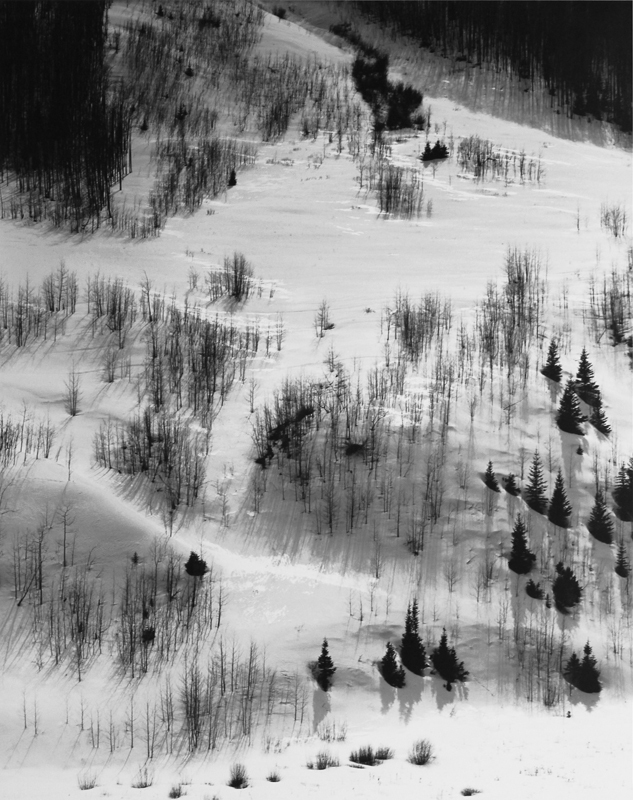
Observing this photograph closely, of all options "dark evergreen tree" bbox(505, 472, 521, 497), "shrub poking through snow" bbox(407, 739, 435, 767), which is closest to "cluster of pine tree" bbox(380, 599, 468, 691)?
"shrub poking through snow" bbox(407, 739, 435, 767)

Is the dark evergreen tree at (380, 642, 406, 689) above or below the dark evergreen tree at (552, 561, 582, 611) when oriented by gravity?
below

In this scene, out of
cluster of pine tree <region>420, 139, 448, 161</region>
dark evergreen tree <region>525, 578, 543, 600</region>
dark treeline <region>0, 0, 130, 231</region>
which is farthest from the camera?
cluster of pine tree <region>420, 139, 448, 161</region>

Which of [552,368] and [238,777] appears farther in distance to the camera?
[552,368]

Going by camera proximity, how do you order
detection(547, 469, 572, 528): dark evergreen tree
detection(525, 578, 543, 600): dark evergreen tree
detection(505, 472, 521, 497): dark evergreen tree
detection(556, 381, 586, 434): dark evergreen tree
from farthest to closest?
detection(556, 381, 586, 434): dark evergreen tree < detection(505, 472, 521, 497): dark evergreen tree < detection(547, 469, 572, 528): dark evergreen tree < detection(525, 578, 543, 600): dark evergreen tree

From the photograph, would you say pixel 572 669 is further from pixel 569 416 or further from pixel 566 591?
pixel 569 416

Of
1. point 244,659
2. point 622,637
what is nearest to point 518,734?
point 622,637

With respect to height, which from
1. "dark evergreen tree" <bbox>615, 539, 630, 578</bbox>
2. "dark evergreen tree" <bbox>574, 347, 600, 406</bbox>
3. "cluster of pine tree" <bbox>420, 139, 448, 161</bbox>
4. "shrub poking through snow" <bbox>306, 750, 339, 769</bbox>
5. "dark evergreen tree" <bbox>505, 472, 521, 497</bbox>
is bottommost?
"shrub poking through snow" <bbox>306, 750, 339, 769</bbox>

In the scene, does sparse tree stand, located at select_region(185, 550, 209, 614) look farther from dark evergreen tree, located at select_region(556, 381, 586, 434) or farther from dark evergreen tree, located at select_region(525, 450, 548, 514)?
dark evergreen tree, located at select_region(556, 381, 586, 434)

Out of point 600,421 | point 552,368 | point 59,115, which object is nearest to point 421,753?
point 600,421

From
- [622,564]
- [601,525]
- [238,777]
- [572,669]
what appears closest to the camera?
[238,777]
